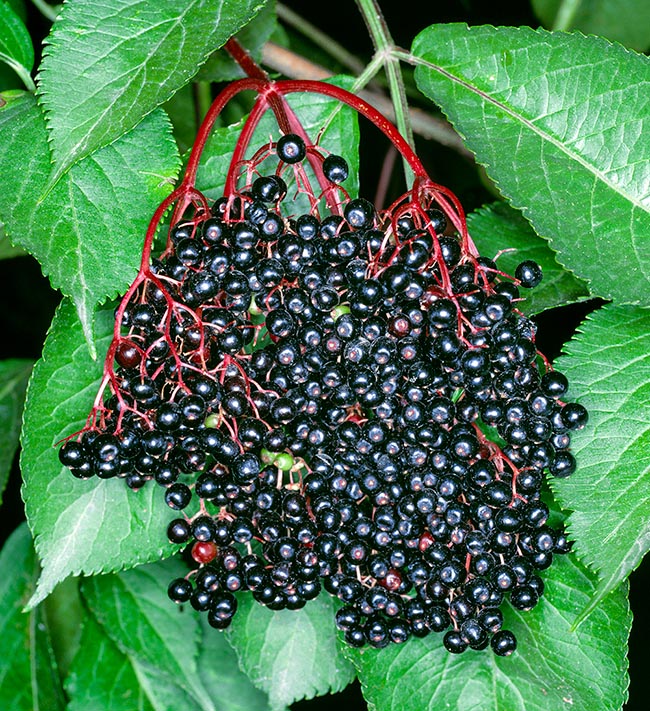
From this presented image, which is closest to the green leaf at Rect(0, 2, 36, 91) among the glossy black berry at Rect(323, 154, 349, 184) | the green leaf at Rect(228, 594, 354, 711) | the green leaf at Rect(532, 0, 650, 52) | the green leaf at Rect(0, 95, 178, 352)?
the green leaf at Rect(0, 95, 178, 352)

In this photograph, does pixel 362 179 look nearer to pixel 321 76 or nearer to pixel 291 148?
pixel 321 76

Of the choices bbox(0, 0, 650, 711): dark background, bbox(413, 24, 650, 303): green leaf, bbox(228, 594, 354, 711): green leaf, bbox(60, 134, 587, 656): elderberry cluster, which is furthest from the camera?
bbox(0, 0, 650, 711): dark background

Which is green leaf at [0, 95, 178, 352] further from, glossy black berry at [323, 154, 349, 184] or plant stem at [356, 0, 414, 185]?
plant stem at [356, 0, 414, 185]

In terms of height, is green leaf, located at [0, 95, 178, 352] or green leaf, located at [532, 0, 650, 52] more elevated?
green leaf, located at [532, 0, 650, 52]

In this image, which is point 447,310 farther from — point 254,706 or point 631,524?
point 254,706

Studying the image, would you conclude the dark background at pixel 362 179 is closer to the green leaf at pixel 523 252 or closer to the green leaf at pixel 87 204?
the green leaf at pixel 523 252
